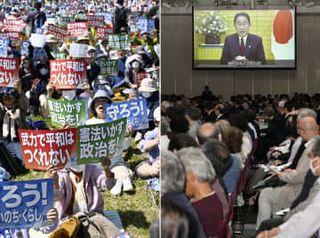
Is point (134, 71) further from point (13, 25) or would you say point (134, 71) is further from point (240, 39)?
point (240, 39)

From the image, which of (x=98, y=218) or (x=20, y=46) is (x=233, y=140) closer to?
(x=98, y=218)

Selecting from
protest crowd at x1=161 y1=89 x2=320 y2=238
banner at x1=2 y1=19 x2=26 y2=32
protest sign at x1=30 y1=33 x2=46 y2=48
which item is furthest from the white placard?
protest crowd at x1=161 y1=89 x2=320 y2=238

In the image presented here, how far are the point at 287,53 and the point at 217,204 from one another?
12.1ft

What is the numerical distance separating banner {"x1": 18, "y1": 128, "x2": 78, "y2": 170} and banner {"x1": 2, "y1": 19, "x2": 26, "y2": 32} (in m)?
0.54

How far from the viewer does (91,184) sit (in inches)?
160

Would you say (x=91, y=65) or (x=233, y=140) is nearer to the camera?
(x=91, y=65)

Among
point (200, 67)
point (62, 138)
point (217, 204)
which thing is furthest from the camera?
point (200, 67)

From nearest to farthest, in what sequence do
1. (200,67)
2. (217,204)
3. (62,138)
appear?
(62,138)
(217,204)
(200,67)

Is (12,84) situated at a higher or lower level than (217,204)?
higher

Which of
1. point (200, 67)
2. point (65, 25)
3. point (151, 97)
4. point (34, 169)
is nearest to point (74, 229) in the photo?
point (34, 169)

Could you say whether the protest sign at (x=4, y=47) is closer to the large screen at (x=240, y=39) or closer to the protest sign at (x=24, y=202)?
the protest sign at (x=24, y=202)

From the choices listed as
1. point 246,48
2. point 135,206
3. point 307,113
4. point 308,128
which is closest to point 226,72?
point 246,48

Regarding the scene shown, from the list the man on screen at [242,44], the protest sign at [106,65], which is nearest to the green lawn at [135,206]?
the protest sign at [106,65]

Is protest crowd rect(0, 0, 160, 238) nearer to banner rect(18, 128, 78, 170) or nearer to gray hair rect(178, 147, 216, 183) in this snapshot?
banner rect(18, 128, 78, 170)
